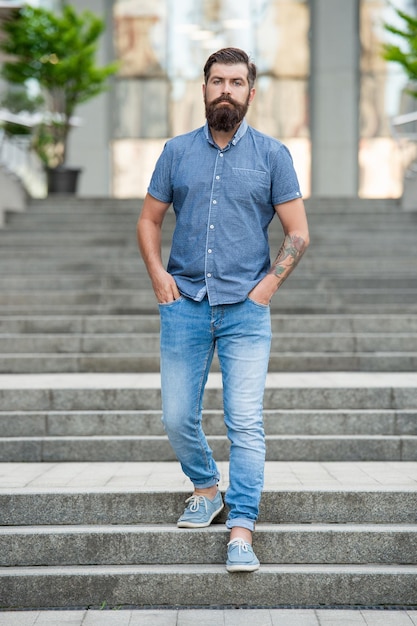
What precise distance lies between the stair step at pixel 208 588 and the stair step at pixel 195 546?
14cm

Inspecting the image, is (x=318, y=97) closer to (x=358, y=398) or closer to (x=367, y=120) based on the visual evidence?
(x=367, y=120)

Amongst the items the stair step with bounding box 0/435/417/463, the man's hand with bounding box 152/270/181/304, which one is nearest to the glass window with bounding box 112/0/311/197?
the stair step with bounding box 0/435/417/463

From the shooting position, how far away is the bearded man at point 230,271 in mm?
4051

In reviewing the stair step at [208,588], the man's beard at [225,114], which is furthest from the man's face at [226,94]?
the stair step at [208,588]

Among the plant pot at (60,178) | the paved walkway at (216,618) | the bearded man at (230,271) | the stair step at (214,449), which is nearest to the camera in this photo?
the paved walkway at (216,618)

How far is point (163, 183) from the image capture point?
13.8ft

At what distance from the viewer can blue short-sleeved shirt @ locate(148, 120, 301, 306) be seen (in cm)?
407

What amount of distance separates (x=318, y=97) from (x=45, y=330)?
47.7ft

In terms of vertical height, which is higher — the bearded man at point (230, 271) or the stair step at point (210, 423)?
the bearded man at point (230, 271)

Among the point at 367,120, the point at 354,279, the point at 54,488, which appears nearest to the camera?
the point at 54,488

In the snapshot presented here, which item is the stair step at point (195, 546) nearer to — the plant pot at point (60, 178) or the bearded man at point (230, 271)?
the bearded man at point (230, 271)

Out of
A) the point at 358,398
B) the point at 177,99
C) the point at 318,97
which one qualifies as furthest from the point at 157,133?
the point at 358,398

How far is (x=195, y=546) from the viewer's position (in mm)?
4367

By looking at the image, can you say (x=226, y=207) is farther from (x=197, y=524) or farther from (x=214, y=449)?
(x=214, y=449)
